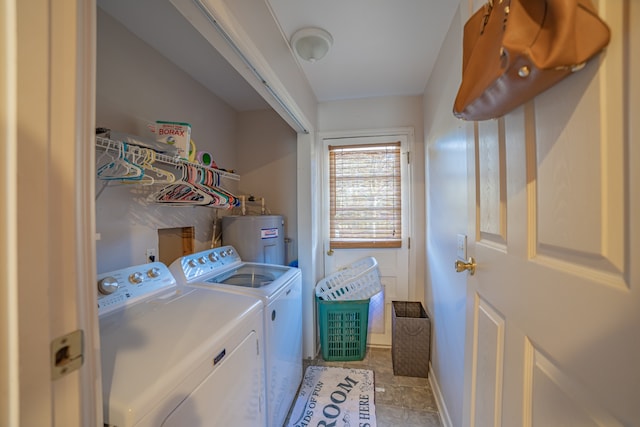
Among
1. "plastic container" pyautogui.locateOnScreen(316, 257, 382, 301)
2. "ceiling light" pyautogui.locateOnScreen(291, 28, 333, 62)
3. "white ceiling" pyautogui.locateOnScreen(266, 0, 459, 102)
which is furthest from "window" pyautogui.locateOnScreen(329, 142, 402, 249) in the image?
"ceiling light" pyautogui.locateOnScreen(291, 28, 333, 62)

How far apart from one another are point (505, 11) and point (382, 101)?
6.36 feet

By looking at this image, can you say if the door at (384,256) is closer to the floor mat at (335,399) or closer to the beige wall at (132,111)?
the floor mat at (335,399)

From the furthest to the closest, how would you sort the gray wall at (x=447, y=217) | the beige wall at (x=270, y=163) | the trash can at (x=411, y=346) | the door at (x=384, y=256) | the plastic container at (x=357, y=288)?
the beige wall at (x=270, y=163) → the door at (x=384, y=256) → the plastic container at (x=357, y=288) → the trash can at (x=411, y=346) → the gray wall at (x=447, y=217)

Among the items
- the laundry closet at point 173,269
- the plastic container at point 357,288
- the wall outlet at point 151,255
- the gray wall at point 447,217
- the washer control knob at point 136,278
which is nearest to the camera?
the laundry closet at point 173,269

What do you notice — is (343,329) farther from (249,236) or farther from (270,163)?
(270,163)

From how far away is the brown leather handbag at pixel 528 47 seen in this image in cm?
43

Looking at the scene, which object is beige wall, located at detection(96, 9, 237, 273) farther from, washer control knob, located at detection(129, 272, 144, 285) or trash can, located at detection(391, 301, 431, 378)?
trash can, located at detection(391, 301, 431, 378)

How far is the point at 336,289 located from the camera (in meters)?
2.19

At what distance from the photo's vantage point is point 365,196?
2.44 metres

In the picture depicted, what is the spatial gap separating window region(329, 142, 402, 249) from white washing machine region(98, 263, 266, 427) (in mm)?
1397

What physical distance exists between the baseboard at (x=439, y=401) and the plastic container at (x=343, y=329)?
0.57 m

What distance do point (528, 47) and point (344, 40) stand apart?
1.46m

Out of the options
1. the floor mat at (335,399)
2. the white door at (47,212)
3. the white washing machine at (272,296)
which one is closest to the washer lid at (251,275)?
the white washing machine at (272,296)

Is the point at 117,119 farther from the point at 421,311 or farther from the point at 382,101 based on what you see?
the point at 421,311
